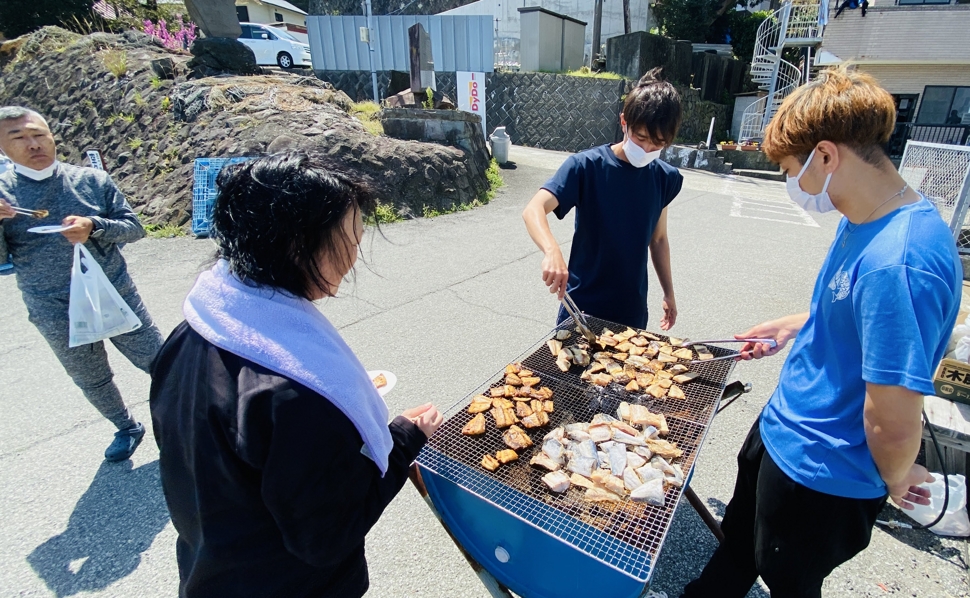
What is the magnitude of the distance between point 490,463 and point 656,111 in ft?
5.46

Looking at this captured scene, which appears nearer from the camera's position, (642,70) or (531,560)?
(531,560)

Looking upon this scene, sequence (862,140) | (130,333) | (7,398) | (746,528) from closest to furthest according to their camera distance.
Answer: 1. (862,140)
2. (746,528)
3. (130,333)
4. (7,398)

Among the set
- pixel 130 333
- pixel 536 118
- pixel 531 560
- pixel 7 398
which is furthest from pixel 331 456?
pixel 536 118

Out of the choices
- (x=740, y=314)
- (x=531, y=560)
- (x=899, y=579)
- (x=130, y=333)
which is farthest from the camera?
(x=740, y=314)

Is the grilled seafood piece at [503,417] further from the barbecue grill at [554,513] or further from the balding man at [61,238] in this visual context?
the balding man at [61,238]

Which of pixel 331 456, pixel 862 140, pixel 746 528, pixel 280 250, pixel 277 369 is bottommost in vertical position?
pixel 746 528

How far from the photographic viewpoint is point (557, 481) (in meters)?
1.52

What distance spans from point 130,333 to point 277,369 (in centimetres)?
266

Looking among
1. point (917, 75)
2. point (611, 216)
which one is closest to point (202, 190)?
point (611, 216)

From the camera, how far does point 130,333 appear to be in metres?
2.95

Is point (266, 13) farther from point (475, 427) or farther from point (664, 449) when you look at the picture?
point (664, 449)

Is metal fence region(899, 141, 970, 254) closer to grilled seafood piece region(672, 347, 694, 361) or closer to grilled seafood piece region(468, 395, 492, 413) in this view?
grilled seafood piece region(672, 347, 694, 361)

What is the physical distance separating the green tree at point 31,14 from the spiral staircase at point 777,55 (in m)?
23.1

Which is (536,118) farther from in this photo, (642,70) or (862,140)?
(862,140)
